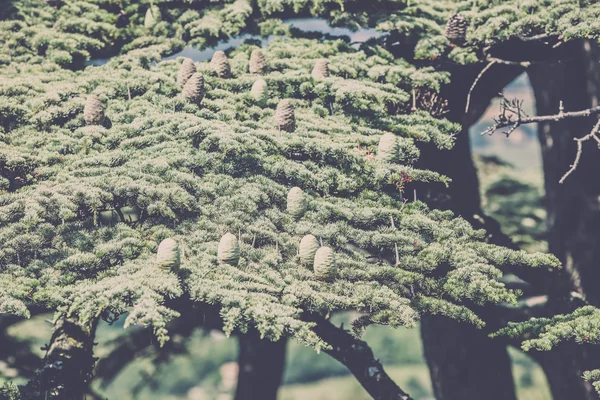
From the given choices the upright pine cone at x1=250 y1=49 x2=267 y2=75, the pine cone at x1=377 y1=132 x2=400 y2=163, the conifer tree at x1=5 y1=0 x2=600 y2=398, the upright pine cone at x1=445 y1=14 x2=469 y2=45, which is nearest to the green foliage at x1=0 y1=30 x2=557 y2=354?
the conifer tree at x1=5 y1=0 x2=600 y2=398

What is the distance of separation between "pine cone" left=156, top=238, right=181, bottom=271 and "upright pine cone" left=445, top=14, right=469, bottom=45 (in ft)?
15.4

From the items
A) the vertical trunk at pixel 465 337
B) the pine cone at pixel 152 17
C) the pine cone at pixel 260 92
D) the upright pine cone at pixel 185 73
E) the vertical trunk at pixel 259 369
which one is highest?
the pine cone at pixel 152 17

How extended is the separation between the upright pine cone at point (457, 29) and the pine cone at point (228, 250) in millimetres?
4309

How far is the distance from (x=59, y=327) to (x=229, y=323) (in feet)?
6.30

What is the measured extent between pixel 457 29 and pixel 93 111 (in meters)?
4.26

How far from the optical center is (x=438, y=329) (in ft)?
29.0

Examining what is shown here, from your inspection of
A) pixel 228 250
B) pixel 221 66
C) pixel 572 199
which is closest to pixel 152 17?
pixel 221 66

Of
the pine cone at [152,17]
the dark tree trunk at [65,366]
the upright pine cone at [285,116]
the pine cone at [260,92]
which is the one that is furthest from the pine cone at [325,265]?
the pine cone at [152,17]

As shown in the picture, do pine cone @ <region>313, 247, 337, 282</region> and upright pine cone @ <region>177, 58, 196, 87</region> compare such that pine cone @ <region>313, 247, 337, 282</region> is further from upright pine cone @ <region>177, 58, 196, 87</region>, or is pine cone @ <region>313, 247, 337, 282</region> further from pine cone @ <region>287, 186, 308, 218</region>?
upright pine cone @ <region>177, 58, 196, 87</region>

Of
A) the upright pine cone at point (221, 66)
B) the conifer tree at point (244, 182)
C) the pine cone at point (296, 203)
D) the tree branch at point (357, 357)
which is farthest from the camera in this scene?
the upright pine cone at point (221, 66)

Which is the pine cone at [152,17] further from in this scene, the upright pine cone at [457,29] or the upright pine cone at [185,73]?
the upright pine cone at [457,29]

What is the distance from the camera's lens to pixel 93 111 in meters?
6.71

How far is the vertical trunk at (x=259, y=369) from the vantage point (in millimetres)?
9742

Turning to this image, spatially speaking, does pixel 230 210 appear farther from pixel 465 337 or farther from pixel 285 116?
pixel 465 337
